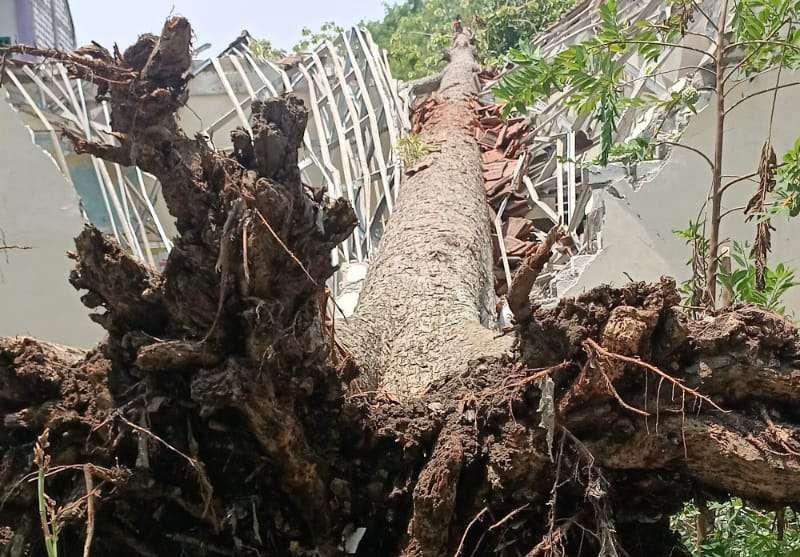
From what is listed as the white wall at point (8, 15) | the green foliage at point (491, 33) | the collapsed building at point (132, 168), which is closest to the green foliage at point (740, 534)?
the collapsed building at point (132, 168)

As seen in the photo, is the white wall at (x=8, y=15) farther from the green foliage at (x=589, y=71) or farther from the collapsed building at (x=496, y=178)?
the green foliage at (x=589, y=71)

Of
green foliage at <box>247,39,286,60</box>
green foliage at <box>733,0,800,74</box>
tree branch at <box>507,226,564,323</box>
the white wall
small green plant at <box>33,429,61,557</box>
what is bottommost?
small green plant at <box>33,429,61,557</box>

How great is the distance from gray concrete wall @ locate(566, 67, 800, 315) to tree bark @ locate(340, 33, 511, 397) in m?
0.88

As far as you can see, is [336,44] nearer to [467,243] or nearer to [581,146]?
[581,146]

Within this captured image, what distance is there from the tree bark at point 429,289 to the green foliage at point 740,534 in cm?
82

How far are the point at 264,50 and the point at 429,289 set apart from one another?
5.49 m

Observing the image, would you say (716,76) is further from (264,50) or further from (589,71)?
(264,50)

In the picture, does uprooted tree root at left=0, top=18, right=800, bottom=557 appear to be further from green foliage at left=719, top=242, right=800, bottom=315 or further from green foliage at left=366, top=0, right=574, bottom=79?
green foliage at left=366, top=0, right=574, bottom=79

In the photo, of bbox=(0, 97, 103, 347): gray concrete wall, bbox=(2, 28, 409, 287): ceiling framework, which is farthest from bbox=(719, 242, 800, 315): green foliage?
bbox=(0, 97, 103, 347): gray concrete wall

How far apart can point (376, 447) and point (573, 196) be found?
11.5 ft

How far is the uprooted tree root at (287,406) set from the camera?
1.67 meters

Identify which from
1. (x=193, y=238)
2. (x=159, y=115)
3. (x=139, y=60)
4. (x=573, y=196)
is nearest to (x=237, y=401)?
(x=193, y=238)

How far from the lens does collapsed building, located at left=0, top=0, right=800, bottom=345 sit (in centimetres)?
440

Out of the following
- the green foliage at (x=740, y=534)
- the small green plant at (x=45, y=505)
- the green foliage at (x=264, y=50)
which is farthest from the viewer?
the green foliage at (x=264, y=50)
